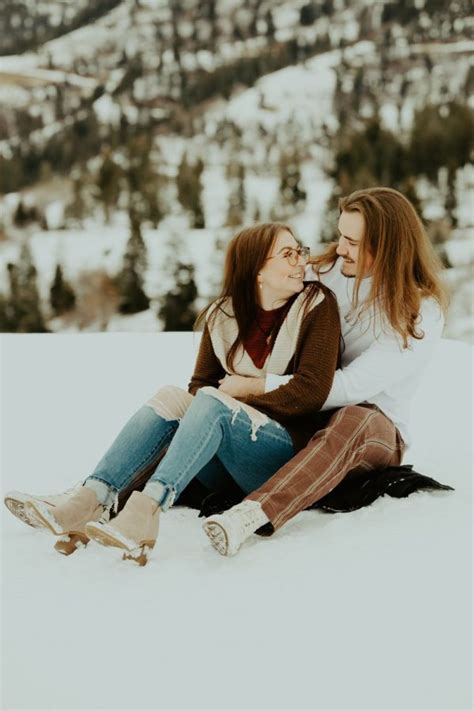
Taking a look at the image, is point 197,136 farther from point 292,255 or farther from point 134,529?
point 134,529

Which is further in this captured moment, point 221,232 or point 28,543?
point 221,232

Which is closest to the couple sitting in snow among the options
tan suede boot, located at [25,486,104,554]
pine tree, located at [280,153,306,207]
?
tan suede boot, located at [25,486,104,554]

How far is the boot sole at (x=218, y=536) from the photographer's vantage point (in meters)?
1.95

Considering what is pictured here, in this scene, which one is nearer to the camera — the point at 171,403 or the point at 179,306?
the point at 171,403

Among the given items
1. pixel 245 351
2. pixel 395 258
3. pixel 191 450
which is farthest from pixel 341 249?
pixel 191 450

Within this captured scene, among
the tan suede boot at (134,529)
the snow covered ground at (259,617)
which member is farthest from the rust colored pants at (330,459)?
the tan suede boot at (134,529)

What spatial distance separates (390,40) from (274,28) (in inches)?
97.4

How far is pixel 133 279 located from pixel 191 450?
48.3 ft

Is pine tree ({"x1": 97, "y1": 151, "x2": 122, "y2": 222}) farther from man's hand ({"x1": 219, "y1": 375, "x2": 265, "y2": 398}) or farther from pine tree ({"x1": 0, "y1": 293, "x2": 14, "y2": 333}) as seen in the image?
man's hand ({"x1": 219, "y1": 375, "x2": 265, "y2": 398})

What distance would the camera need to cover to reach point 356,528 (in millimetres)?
2160

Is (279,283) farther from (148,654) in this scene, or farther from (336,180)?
(336,180)

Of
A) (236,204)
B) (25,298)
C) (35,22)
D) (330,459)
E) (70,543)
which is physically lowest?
(25,298)

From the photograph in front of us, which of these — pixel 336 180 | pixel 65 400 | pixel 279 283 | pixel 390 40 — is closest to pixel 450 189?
pixel 336 180

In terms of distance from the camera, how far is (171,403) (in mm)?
2223
